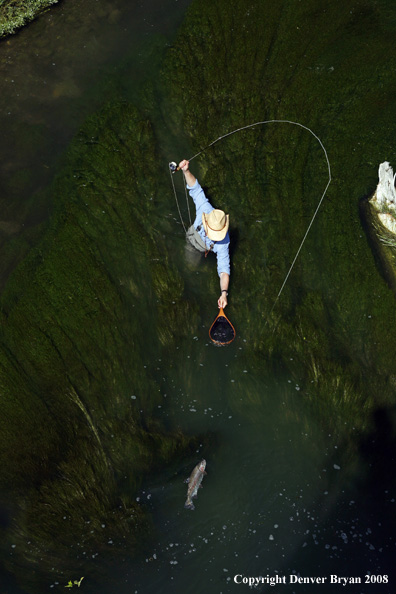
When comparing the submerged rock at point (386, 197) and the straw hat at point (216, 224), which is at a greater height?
the straw hat at point (216, 224)

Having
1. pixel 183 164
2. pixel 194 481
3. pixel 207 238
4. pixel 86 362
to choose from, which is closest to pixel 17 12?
pixel 183 164

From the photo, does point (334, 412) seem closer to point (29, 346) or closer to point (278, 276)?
point (278, 276)

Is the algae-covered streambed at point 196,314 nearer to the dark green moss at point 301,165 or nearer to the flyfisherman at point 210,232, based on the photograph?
the dark green moss at point 301,165

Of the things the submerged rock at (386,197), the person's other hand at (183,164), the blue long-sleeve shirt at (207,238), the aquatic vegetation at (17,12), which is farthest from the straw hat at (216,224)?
the aquatic vegetation at (17,12)

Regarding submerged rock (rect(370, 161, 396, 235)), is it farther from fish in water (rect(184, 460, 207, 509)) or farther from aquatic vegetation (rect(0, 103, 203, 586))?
fish in water (rect(184, 460, 207, 509))

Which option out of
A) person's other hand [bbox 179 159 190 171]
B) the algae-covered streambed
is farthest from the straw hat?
the algae-covered streambed

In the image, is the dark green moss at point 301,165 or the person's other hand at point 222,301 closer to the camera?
the person's other hand at point 222,301

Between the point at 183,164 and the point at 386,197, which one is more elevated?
the point at 183,164

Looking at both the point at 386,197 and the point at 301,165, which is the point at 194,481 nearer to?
the point at 386,197
